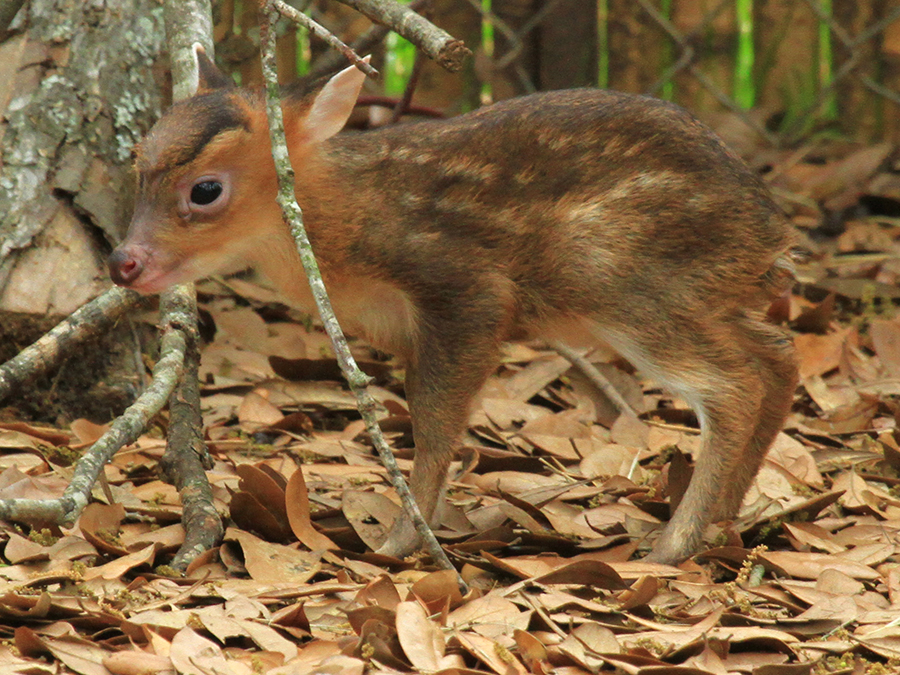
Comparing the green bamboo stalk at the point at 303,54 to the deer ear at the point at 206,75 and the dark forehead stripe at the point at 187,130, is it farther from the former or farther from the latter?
the dark forehead stripe at the point at 187,130

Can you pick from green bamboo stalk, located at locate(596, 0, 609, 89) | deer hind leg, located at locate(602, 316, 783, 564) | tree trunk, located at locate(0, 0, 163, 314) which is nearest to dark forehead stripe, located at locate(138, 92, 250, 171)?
tree trunk, located at locate(0, 0, 163, 314)

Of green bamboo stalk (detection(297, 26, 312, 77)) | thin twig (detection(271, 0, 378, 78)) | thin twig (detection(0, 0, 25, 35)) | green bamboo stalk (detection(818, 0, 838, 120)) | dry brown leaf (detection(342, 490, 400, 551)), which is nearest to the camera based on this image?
thin twig (detection(271, 0, 378, 78))

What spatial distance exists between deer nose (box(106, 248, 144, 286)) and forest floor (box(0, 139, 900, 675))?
29.4 inches

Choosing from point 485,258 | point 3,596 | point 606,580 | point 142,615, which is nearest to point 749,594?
point 606,580

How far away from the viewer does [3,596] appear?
362 cm

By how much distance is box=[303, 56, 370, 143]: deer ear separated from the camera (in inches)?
173

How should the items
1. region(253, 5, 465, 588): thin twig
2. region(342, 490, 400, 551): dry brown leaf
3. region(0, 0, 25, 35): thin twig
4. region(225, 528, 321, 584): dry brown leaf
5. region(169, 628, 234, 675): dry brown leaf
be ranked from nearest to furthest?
1. region(169, 628, 234, 675): dry brown leaf
2. region(253, 5, 465, 588): thin twig
3. region(225, 528, 321, 584): dry brown leaf
4. region(342, 490, 400, 551): dry brown leaf
5. region(0, 0, 25, 35): thin twig

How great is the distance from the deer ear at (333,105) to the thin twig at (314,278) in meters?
0.66

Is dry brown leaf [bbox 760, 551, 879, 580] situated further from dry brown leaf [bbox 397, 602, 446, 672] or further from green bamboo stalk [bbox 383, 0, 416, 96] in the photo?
green bamboo stalk [bbox 383, 0, 416, 96]

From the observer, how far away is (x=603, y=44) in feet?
29.3

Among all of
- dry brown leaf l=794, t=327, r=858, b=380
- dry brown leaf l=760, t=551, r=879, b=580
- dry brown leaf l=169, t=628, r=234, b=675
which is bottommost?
dry brown leaf l=794, t=327, r=858, b=380

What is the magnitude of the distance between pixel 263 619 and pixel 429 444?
112 cm

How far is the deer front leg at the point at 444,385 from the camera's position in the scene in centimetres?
456

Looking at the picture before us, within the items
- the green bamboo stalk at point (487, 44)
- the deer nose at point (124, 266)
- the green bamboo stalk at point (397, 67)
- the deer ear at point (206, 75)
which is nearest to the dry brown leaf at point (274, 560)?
the deer nose at point (124, 266)
